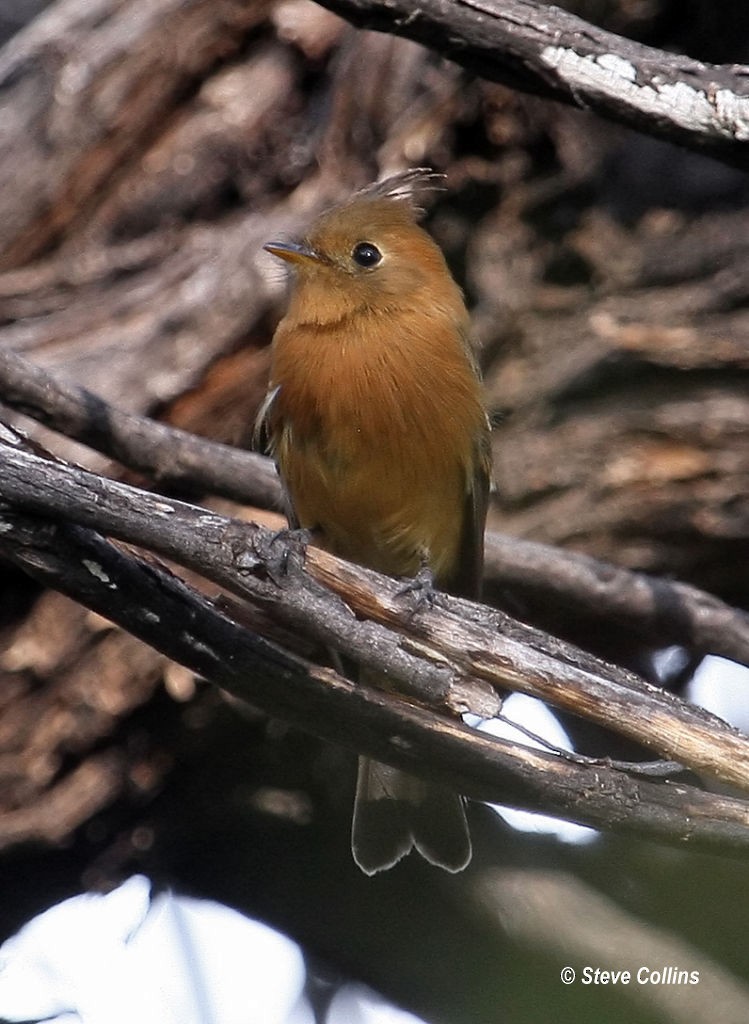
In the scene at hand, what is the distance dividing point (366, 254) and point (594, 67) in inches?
50.2

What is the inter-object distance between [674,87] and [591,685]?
5.71 feet

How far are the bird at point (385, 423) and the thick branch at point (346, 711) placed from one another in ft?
3.97

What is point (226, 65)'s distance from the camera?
20.4 ft

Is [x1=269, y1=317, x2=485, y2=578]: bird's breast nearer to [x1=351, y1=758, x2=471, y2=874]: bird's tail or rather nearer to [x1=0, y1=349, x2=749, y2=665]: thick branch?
[x1=0, y1=349, x2=749, y2=665]: thick branch

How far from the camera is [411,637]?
340cm

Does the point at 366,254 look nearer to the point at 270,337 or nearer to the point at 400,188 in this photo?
the point at 400,188

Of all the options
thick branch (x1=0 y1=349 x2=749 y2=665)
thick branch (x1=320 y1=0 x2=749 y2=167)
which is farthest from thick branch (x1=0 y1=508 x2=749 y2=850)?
thick branch (x1=320 y1=0 x2=749 y2=167)

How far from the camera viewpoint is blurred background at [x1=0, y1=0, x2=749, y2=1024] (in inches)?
188

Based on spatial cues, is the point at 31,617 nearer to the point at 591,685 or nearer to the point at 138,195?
the point at 138,195

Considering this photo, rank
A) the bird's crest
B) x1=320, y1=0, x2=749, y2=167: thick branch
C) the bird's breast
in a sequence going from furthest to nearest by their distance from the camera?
the bird's crest < the bird's breast < x1=320, y1=0, x2=749, y2=167: thick branch

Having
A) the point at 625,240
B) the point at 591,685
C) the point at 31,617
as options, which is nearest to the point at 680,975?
the point at 591,685

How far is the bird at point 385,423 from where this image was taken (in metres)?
4.55

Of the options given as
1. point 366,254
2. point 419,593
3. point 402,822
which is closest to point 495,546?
point 402,822

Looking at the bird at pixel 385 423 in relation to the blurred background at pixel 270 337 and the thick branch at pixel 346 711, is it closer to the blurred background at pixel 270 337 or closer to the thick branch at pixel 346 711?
the blurred background at pixel 270 337
